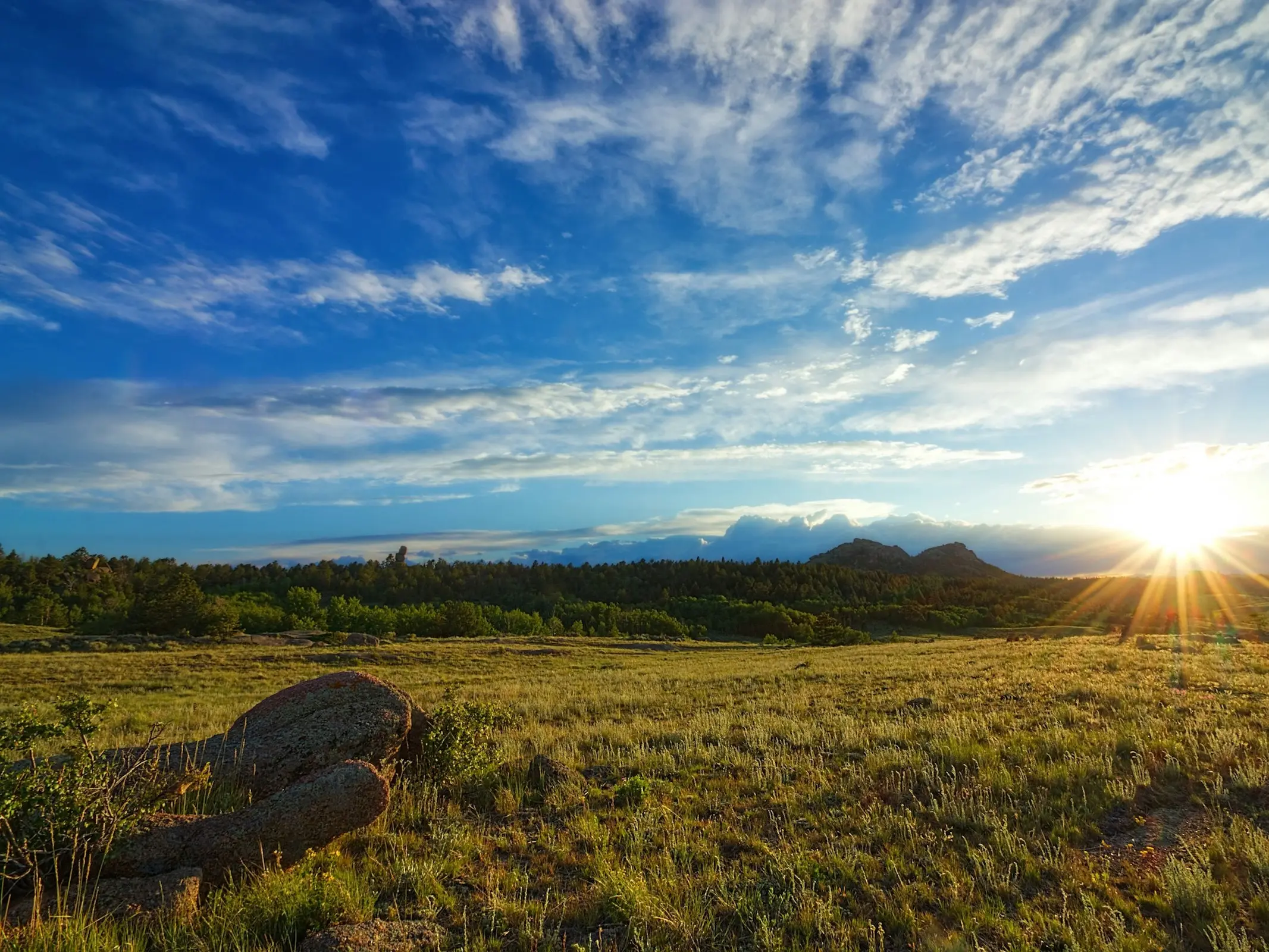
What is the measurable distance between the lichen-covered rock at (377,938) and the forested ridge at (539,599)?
7175cm

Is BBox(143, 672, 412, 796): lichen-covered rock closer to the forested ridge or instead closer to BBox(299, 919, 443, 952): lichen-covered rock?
BBox(299, 919, 443, 952): lichen-covered rock

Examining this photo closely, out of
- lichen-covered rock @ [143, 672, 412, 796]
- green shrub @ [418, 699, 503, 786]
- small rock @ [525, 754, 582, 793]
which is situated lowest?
small rock @ [525, 754, 582, 793]

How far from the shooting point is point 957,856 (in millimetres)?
7059

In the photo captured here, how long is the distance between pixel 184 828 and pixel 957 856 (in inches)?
334

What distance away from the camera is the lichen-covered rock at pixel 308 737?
30.5ft

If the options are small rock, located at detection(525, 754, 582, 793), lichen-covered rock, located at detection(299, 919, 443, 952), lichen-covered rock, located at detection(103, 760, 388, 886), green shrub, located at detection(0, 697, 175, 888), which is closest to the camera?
lichen-covered rock, located at detection(299, 919, 443, 952)

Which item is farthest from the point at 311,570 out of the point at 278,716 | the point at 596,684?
the point at 278,716

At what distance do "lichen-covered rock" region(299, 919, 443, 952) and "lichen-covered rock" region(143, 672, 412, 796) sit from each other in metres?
3.95

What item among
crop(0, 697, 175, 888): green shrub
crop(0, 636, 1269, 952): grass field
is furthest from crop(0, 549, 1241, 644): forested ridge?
crop(0, 697, 175, 888): green shrub

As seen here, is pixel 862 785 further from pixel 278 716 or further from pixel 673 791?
pixel 278 716

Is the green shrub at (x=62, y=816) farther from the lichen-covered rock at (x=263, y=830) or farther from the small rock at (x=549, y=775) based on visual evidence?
the small rock at (x=549, y=775)

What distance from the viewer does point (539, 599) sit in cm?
13262

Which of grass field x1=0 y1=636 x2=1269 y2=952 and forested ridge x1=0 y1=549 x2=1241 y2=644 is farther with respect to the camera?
forested ridge x1=0 y1=549 x2=1241 y2=644

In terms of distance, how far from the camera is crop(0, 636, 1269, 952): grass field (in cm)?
570
